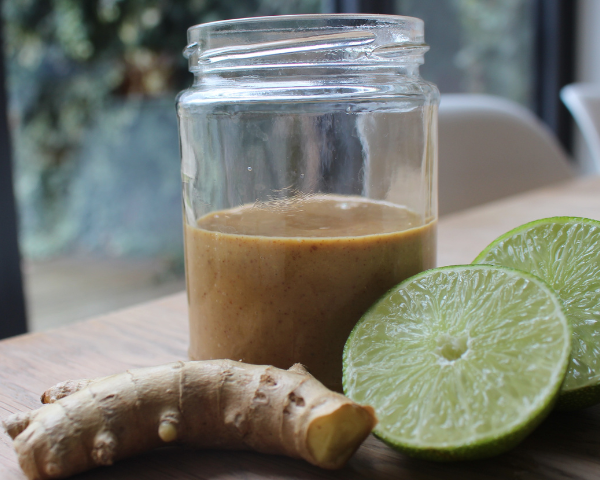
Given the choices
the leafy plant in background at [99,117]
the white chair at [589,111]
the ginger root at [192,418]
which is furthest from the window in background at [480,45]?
the ginger root at [192,418]

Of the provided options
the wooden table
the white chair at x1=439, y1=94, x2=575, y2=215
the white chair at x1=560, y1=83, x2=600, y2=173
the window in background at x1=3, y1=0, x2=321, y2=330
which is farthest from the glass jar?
the white chair at x1=560, y1=83, x2=600, y2=173

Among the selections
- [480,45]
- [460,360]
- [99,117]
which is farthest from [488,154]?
[460,360]

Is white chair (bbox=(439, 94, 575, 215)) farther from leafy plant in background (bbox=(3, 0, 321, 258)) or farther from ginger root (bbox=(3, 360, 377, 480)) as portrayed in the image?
ginger root (bbox=(3, 360, 377, 480))

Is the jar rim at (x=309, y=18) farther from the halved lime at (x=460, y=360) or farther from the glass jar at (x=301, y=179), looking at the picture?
the halved lime at (x=460, y=360)

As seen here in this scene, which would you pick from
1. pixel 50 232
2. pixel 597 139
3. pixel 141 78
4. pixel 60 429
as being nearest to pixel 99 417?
pixel 60 429

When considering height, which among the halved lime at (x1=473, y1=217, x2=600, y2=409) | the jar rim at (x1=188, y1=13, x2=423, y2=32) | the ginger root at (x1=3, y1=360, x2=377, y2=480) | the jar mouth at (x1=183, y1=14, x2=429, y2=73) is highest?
the jar rim at (x1=188, y1=13, x2=423, y2=32)

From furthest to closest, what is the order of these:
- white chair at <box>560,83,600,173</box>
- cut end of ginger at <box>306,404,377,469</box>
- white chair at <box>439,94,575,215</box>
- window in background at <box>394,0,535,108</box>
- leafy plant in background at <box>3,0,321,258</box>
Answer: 1. window in background at <box>394,0,535,108</box>
2. white chair at <box>560,83,600,173</box>
3. white chair at <box>439,94,575,215</box>
4. leafy plant in background at <box>3,0,321,258</box>
5. cut end of ginger at <box>306,404,377,469</box>
